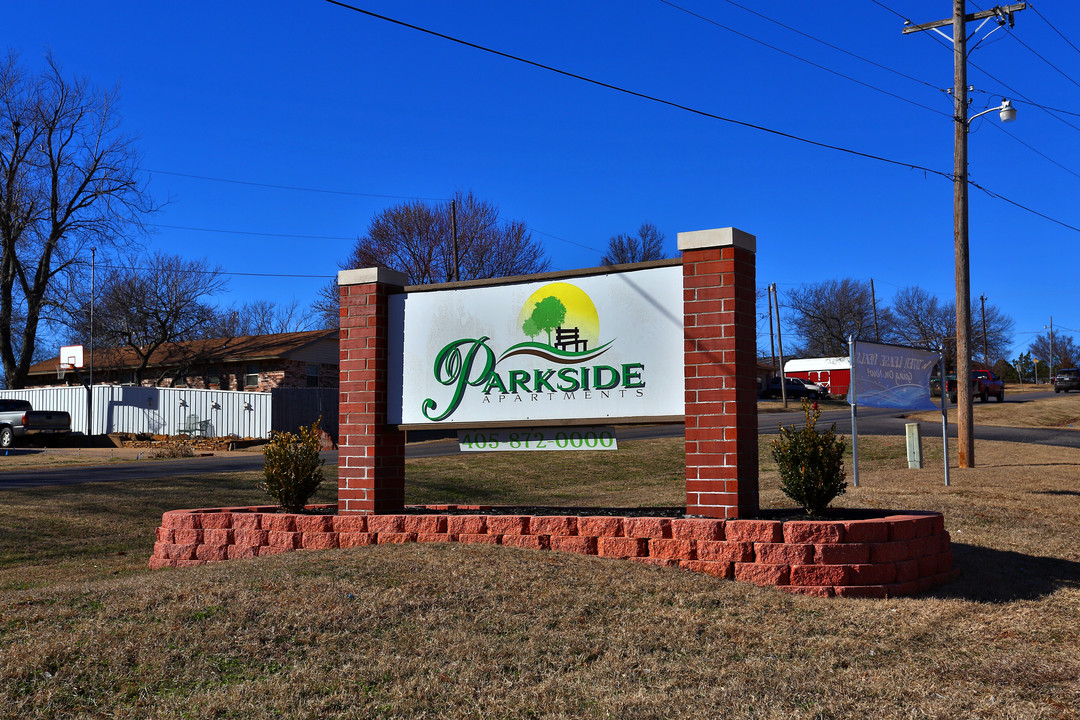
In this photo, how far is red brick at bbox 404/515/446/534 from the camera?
303 inches

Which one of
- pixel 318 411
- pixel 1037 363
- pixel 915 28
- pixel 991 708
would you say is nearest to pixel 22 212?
pixel 318 411

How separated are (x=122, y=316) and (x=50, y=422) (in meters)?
13.4

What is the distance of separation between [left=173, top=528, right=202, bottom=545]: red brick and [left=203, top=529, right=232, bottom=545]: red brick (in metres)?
0.09

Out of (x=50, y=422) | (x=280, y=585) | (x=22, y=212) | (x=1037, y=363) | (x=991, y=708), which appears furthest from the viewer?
(x=1037, y=363)

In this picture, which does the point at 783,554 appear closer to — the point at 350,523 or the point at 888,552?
the point at 888,552

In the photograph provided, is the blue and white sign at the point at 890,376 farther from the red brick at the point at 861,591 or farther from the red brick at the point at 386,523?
the red brick at the point at 386,523

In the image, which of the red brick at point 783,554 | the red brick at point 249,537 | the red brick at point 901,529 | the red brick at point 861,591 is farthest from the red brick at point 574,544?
the red brick at point 249,537

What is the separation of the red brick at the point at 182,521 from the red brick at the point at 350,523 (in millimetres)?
1495

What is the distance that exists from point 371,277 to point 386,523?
99.0 inches

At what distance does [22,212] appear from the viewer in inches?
1622

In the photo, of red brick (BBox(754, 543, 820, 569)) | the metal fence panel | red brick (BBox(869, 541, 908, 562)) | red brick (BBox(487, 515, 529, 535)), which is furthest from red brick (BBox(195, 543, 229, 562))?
the metal fence panel

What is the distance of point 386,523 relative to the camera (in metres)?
7.96

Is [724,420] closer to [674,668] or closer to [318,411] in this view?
[674,668]

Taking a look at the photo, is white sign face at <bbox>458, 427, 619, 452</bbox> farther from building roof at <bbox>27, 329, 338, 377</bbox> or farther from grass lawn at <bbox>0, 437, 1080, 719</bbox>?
building roof at <bbox>27, 329, 338, 377</bbox>
